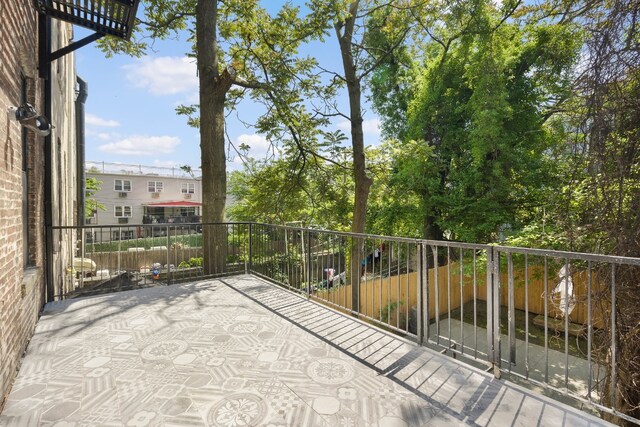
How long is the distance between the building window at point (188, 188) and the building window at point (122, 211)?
4700 mm

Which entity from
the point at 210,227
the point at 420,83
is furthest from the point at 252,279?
the point at 420,83

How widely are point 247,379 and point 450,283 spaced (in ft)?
19.0

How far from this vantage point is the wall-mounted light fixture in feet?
8.95

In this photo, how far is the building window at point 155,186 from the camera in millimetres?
28064

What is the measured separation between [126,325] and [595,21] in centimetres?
520

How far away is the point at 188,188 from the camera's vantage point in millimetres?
30375

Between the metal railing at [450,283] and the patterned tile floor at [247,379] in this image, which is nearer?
the patterned tile floor at [247,379]

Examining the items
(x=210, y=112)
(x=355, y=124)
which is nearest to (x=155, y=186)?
(x=355, y=124)

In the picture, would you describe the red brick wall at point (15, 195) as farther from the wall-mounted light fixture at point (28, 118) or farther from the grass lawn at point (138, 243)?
the grass lawn at point (138, 243)

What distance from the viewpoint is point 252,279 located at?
5785 mm

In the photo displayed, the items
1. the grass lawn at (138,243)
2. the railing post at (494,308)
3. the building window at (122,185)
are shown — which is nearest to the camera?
the railing post at (494,308)

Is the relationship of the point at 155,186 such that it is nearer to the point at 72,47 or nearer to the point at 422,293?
the point at 72,47

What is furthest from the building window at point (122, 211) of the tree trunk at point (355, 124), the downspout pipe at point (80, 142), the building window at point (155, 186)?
the tree trunk at point (355, 124)

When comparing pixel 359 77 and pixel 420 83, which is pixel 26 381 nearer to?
pixel 359 77
